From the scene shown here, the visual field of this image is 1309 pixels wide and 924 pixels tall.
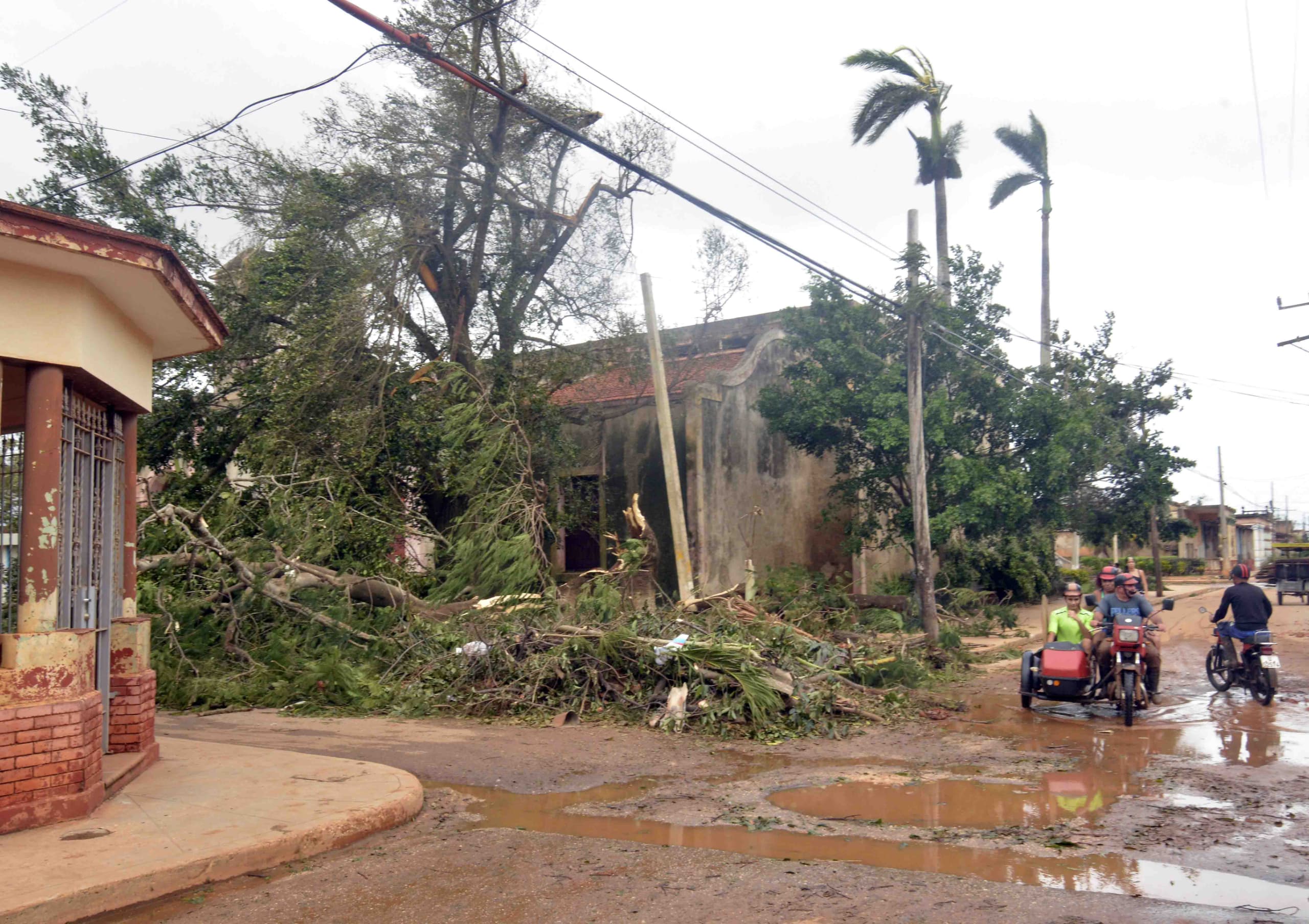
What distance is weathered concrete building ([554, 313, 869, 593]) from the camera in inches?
729

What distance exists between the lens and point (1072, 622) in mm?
11188

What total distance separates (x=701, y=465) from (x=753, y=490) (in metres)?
2.07

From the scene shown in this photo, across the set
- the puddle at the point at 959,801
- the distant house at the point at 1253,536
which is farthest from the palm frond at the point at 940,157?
the distant house at the point at 1253,536

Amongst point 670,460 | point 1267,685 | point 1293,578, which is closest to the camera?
point 1267,685

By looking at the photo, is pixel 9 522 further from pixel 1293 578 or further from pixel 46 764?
pixel 1293 578

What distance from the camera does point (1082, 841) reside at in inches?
234

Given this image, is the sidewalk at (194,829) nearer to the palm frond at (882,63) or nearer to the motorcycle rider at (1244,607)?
the motorcycle rider at (1244,607)

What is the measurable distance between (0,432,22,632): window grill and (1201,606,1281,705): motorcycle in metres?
12.0

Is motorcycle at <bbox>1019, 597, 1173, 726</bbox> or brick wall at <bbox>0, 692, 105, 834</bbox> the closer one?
brick wall at <bbox>0, 692, 105, 834</bbox>

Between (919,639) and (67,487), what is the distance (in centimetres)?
1168

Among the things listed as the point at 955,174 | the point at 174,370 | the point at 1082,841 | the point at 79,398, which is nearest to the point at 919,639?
the point at 1082,841

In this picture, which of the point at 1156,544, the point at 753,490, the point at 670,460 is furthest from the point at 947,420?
the point at 1156,544

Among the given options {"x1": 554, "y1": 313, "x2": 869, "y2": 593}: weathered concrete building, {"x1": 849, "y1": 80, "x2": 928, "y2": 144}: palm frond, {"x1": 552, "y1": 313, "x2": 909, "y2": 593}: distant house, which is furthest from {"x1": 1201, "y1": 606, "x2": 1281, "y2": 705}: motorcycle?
{"x1": 849, "y1": 80, "x2": 928, "y2": 144}: palm frond

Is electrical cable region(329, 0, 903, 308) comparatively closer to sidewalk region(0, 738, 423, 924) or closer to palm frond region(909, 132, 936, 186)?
sidewalk region(0, 738, 423, 924)
